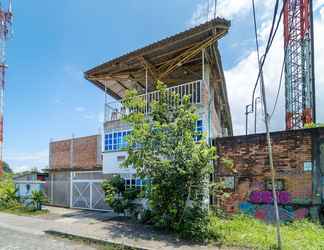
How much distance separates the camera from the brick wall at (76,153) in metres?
17.4

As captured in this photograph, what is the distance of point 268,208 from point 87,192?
1026 cm

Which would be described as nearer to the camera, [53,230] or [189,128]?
[189,128]

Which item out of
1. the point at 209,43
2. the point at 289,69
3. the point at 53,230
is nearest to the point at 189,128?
the point at 209,43

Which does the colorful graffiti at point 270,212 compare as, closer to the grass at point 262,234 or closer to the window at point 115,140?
the grass at point 262,234

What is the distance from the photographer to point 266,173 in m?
8.95

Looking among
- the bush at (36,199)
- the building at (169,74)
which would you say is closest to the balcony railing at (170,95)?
the building at (169,74)

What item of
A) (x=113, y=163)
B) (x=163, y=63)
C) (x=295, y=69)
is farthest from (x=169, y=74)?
(x=295, y=69)

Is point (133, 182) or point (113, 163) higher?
point (113, 163)

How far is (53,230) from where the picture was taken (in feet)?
28.1

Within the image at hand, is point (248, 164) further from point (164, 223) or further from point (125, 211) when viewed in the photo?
point (125, 211)

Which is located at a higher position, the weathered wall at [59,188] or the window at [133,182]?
the window at [133,182]

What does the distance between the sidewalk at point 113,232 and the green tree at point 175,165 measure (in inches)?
22.2

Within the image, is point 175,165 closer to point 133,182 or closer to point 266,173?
point 266,173

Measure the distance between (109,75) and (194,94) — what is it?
16.6 ft
